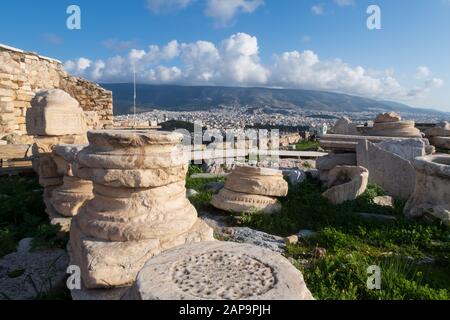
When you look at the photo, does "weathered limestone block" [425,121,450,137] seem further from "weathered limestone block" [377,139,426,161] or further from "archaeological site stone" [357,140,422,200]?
"archaeological site stone" [357,140,422,200]

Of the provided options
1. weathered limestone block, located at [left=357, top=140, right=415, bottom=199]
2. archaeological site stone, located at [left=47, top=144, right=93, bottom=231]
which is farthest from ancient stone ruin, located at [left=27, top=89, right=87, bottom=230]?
weathered limestone block, located at [left=357, top=140, right=415, bottom=199]

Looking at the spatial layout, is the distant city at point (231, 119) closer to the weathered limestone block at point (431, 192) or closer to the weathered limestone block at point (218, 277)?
the weathered limestone block at point (431, 192)

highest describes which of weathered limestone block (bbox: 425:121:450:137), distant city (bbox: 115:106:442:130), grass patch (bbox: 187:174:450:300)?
distant city (bbox: 115:106:442:130)

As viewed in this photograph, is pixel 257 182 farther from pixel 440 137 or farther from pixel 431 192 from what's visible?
pixel 440 137

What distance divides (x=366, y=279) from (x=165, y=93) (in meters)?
124

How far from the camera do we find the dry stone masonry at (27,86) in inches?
390

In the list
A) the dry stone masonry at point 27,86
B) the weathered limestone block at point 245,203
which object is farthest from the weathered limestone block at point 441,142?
the dry stone masonry at point 27,86

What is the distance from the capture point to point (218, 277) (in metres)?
2.22

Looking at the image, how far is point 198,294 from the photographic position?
6.65ft

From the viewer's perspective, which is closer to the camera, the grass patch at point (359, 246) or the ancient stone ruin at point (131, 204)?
the ancient stone ruin at point (131, 204)

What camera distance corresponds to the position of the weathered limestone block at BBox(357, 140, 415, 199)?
699cm

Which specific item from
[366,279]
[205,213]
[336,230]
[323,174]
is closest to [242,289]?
[366,279]

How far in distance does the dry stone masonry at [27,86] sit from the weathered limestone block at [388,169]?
7.71 metres

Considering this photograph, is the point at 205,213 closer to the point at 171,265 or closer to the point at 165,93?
the point at 171,265
